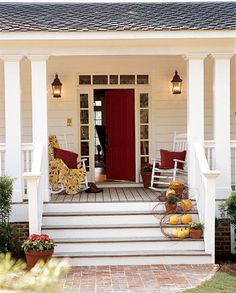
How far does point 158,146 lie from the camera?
10258 mm

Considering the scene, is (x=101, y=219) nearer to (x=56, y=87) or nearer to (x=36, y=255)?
(x=36, y=255)

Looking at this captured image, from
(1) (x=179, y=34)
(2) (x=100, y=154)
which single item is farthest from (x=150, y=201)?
(2) (x=100, y=154)

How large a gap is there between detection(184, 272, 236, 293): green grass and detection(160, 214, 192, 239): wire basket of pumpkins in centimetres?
102

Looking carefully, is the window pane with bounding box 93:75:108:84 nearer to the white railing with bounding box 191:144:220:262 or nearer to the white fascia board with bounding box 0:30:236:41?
the white fascia board with bounding box 0:30:236:41

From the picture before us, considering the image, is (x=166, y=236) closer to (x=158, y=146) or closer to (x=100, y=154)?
(x=158, y=146)

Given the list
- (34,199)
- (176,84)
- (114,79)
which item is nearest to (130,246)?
(34,199)

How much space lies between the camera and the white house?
7.09 meters

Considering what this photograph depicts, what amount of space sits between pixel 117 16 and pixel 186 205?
3.76m

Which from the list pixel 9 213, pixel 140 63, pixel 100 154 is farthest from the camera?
pixel 100 154

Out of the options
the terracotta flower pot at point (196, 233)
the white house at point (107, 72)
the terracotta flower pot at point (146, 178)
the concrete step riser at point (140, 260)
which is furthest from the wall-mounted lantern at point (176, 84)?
the concrete step riser at point (140, 260)

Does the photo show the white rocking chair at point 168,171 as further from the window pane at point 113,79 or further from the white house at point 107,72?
the window pane at point 113,79

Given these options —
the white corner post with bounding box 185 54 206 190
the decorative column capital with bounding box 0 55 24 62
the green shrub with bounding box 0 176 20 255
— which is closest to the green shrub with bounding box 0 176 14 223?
the green shrub with bounding box 0 176 20 255

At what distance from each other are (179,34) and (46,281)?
6412 mm

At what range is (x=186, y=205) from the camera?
7.63 meters
